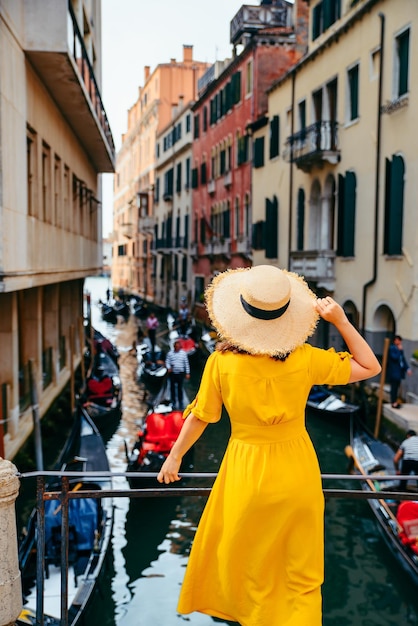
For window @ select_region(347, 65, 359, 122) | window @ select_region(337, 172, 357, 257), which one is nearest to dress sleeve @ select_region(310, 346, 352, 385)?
window @ select_region(337, 172, 357, 257)

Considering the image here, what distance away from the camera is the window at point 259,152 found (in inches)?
896

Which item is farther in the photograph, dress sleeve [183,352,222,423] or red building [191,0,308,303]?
red building [191,0,308,303]

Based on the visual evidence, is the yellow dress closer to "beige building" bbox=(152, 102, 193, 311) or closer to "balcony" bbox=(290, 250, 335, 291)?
"balcony" bbox=(290, 250, 335, 291)

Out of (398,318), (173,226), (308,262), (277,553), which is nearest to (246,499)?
(277,553)

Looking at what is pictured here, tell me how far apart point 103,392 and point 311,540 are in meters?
13.1

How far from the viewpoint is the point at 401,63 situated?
13.5m

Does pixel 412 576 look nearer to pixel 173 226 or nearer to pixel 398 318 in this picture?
pixel 398 318

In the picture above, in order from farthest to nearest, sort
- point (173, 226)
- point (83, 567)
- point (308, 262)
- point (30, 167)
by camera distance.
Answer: point (173, 226)
point (308, 262)
point (30, 167)
point (83, 567)

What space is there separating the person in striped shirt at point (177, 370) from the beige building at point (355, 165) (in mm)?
3915

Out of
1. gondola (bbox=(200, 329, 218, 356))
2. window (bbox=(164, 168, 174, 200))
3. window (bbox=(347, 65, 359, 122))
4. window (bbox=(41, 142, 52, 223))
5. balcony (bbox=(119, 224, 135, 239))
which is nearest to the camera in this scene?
window (bbox=(41, 142, 52, 223))

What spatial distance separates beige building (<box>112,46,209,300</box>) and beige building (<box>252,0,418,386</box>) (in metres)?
24.0

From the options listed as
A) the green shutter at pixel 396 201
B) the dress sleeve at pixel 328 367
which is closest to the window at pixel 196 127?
the green shutter at pixel 396 201

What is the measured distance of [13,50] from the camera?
8984 millimetres

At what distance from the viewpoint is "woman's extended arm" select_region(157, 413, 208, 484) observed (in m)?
2.83
